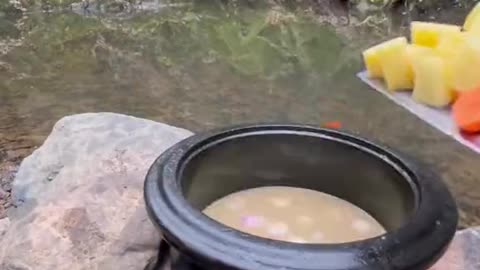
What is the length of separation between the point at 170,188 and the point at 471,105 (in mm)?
1646

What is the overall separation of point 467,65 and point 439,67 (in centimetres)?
11

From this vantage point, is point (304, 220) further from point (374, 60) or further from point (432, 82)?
point (374, 60)

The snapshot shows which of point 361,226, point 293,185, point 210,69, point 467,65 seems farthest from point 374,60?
point 361,226

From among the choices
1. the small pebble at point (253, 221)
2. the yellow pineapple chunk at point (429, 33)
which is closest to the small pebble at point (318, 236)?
the small pebble at point (253, 221)

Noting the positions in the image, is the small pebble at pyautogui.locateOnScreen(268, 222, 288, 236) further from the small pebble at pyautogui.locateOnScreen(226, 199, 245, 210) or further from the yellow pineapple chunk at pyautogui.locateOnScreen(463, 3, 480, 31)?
the yellow pineapple chunk at pyautogui.locateOnScreen(463, 3, 480, 31)

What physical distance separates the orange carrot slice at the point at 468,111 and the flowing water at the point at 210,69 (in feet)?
1.11

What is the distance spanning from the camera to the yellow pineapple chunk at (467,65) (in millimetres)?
2726

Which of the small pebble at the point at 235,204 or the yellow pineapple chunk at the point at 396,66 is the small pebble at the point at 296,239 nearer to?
the small pebble at the point at 235,204

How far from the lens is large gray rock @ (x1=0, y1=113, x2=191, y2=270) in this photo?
159 centimetres

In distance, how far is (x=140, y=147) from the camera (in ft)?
6.21

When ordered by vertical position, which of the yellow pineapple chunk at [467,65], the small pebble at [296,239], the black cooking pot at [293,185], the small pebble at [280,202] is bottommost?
the yellow pineapple chunk at [467,65]

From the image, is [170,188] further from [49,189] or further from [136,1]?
[136,1]

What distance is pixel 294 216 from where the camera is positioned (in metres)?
1.49

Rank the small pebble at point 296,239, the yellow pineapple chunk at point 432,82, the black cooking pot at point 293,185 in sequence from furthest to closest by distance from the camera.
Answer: the yellow pineapple chunk at point 432,82 → the small pebble at point 296,239 → the black cooking pot at point 293,185
